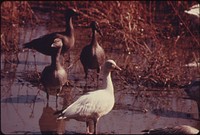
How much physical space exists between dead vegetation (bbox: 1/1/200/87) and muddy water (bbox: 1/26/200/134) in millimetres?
387

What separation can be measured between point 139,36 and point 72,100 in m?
3.61

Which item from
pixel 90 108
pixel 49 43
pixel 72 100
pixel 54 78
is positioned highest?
pixel 49 43

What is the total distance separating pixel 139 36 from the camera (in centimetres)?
1170

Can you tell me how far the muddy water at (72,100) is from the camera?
23.9 feet

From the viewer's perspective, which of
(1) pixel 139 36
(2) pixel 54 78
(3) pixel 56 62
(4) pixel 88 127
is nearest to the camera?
(4) pixel 88 127

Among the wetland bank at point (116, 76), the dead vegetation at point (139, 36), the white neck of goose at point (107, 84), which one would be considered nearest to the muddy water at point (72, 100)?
the wetland bank at point (116, 76)

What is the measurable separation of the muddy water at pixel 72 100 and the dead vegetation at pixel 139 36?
0.39 metres

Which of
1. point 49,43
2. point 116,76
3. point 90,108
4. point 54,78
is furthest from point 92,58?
point 90,108

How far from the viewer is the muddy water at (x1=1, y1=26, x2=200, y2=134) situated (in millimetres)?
7289

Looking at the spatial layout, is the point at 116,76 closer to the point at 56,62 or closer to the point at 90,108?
the point at 56,62

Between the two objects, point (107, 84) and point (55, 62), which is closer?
point (107, 84)

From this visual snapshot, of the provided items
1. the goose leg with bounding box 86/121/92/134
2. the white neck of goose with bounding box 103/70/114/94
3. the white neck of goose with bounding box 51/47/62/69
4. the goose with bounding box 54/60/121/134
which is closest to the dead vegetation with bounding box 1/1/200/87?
the white neck of goose with bounding box 51/47/62/69

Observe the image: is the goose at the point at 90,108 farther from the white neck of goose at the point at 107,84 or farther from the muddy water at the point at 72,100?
the muddy water at the point at 72,100

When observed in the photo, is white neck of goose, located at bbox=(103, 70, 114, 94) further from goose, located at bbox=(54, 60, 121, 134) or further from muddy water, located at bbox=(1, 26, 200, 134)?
muddy water, located at bbox=(1, 26, 200, 134)
